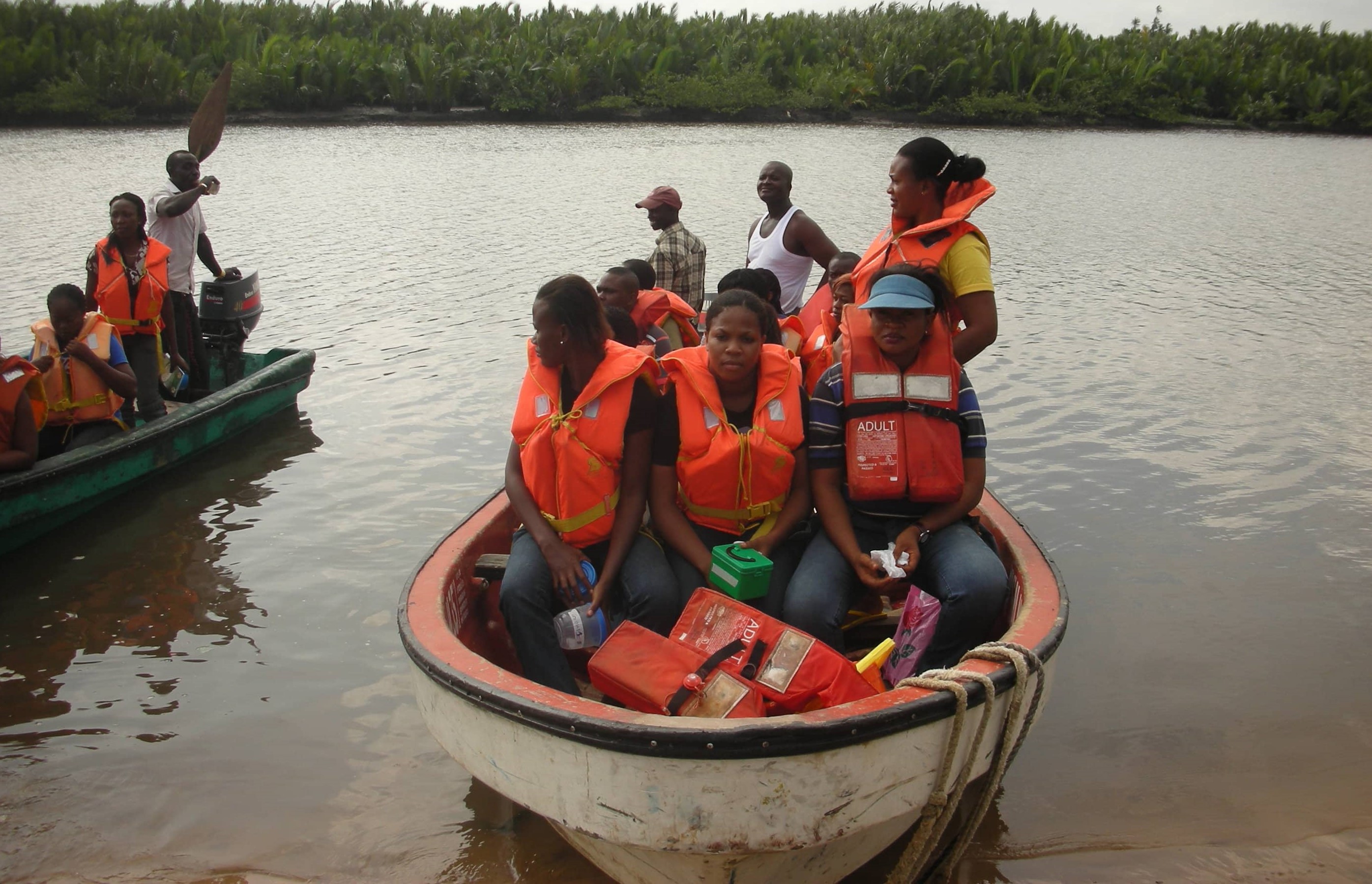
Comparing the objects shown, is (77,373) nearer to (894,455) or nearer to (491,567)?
(491,567)

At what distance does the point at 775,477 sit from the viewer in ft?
11.3

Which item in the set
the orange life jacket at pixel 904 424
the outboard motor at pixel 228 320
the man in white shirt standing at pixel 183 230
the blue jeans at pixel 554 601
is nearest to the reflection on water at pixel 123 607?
the man in white shirt standing at pixel 183 230

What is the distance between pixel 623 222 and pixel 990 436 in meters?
8.03

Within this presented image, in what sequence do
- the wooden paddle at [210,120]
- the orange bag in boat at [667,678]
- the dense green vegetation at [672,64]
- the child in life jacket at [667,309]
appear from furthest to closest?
the dense green vegetation at [672,64], the wooden paddle at [210,120], the child in life jacket at [667,309], the orange bag in boat at [667,678]

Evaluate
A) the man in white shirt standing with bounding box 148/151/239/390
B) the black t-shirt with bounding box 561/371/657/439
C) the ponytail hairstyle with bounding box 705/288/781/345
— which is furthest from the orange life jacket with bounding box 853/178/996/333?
the man in white shirt standing with bounding box 148/151/239/390

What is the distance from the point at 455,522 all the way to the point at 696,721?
11.7 feet

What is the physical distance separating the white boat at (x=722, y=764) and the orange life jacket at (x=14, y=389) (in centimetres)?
292

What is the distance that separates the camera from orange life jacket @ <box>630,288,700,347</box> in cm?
498

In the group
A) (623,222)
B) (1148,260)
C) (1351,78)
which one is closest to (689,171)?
(623,222)

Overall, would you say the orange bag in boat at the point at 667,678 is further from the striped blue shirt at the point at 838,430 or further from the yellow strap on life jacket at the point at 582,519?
the striped blue shirt at the point at 838,430

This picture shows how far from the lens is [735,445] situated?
133 inches

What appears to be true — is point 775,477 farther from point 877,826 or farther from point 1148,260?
point 1148,260

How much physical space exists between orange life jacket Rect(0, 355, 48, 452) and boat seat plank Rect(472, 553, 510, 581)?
2.62 meters

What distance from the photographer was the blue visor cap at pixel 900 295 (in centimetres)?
334
